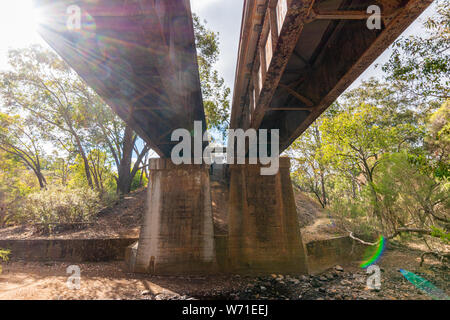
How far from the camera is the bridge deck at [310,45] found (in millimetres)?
2996

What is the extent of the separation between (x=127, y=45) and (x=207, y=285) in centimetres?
864

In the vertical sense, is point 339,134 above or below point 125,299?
above

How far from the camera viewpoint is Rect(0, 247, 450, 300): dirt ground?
24.1 feet

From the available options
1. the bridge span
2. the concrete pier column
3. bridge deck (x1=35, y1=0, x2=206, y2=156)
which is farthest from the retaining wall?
bridge deck (x1=35, y1=0, x2=206, y2=156)

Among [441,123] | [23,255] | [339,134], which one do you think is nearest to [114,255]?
[23,255]

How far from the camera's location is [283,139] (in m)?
9.11

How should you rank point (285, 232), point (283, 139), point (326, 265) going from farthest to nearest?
point (326, 265) → point (285, 232) → point (283, 139)

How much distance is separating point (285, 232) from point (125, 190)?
16.9 m

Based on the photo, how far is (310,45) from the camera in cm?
513

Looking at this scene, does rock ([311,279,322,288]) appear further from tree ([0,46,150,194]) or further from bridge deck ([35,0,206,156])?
tree ([0,46,150,194])

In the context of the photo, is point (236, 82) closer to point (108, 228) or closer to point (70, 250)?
point (70, 250)

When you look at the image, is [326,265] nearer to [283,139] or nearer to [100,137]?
[283,139]

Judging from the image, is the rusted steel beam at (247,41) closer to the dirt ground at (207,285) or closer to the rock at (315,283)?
the dirt ground at (207,285)

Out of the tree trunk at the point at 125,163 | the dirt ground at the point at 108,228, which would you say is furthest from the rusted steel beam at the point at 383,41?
the tree trunk at the point at 125,163
